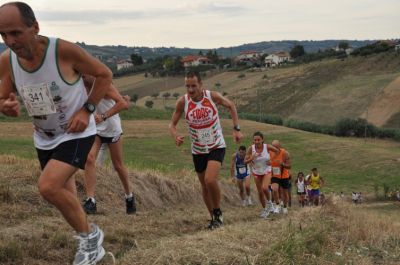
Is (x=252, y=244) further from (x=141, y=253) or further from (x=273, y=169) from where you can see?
(x=273, y=169)

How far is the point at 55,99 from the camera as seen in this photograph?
4.21 m

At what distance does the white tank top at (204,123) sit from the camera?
7.27 m

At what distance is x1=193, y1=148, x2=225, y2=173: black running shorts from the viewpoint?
288 inches

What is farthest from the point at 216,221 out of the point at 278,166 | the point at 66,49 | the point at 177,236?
the point at 278,166

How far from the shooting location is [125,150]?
41.1m

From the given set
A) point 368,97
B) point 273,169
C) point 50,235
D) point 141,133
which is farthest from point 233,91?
point 50,235

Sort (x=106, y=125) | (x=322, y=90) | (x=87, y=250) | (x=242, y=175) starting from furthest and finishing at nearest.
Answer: (x=322, y=90)
(x=242, y=175)
(x=106, y=125)
(x=87, y=250)

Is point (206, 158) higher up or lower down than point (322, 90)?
higher up

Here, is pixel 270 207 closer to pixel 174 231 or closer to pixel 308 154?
pixel 174 231

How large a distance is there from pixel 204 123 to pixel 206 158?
497mm

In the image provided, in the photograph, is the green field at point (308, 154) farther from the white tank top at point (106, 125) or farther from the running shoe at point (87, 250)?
the running shoe at point (87, 250)

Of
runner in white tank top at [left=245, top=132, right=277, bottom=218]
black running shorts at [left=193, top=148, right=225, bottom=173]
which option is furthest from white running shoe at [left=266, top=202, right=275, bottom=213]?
black running shorts at [left=193, top=148, right=225, bottom=173]

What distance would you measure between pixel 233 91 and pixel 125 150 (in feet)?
194

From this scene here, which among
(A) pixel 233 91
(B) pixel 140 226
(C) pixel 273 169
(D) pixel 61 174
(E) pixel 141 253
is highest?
(D) pixel 61 174
